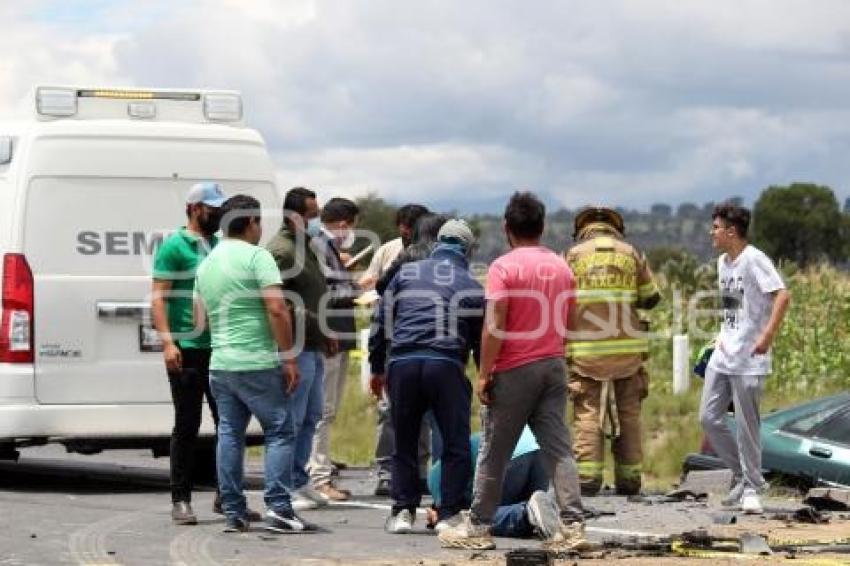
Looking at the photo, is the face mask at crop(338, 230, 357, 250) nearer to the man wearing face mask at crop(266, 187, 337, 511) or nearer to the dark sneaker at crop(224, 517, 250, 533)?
the man wearing face mask at crop(266, 187, 337, 511)

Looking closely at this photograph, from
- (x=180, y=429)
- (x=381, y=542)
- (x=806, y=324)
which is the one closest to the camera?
(x=381, y=542)

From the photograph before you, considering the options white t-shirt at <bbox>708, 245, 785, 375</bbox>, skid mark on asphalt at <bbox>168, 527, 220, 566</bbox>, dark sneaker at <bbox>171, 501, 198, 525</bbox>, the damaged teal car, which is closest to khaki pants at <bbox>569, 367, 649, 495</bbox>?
the damaged teal car

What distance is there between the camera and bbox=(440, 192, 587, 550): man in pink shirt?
1086cm

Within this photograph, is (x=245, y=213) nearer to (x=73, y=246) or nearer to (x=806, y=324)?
(x=73, y=246)

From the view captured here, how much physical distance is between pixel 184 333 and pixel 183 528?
1.15m

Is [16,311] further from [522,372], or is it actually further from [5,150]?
[522,372]

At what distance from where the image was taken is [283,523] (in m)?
11.6

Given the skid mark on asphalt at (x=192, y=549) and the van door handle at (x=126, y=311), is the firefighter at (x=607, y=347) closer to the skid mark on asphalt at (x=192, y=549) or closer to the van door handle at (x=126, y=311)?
the van door handle at (x=126, y=311)

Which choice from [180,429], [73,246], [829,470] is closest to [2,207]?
[73,246]

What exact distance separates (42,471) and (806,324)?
13.6 m

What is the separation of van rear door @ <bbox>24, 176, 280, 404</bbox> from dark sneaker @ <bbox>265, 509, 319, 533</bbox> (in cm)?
238

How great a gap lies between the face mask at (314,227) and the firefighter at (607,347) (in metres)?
1.89

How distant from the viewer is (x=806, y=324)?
88.2 ft

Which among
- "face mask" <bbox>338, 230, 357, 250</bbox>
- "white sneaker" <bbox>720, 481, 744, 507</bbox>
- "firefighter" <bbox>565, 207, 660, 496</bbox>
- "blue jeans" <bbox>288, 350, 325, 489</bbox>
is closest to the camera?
"blue jeans" <bbox>288, 350, 325, 489</bbox>
